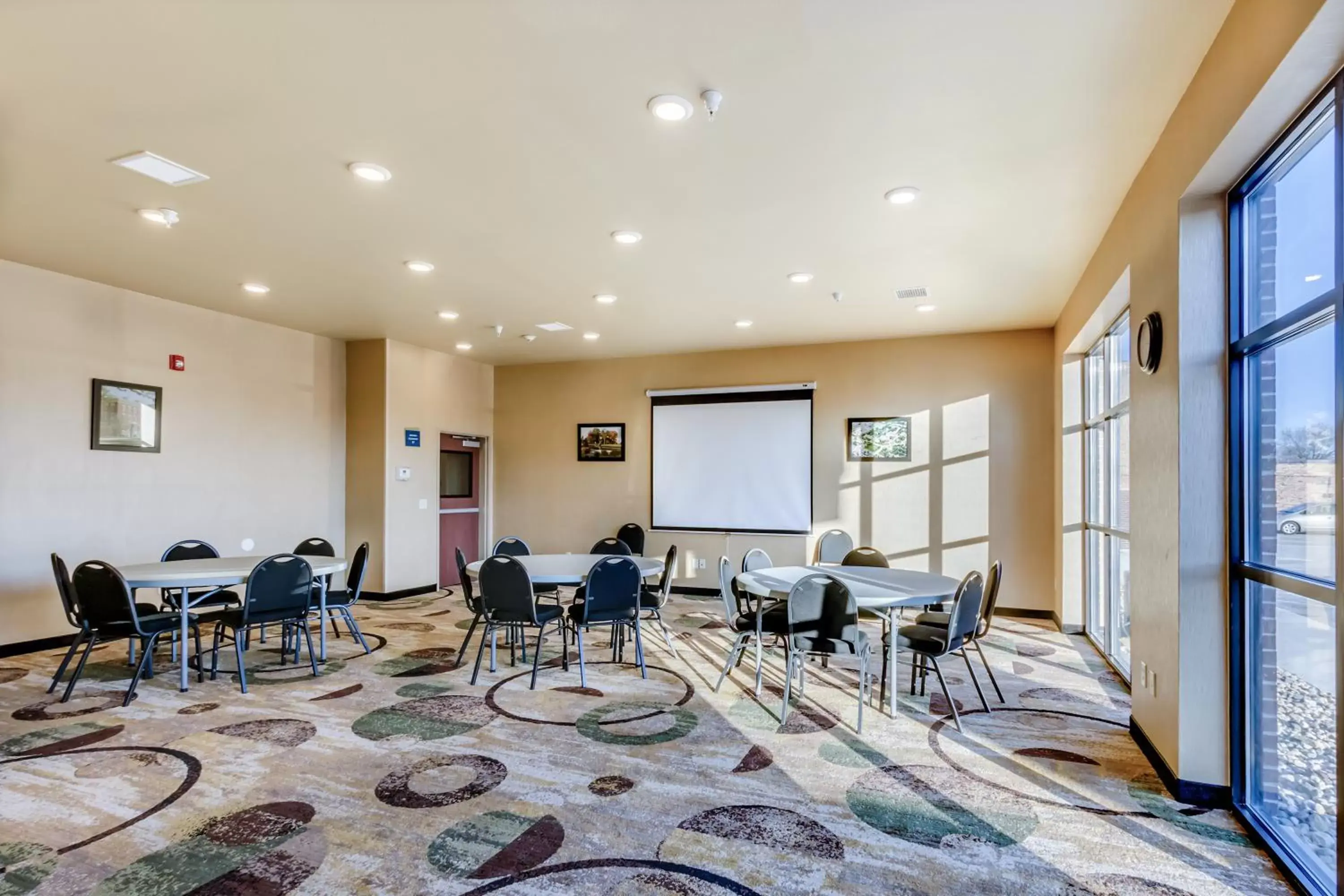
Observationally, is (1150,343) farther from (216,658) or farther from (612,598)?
(216,658)

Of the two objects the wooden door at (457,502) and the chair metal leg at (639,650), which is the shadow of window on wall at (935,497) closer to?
the chair metal leg at (639,650)

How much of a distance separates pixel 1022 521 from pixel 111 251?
857 centimetres

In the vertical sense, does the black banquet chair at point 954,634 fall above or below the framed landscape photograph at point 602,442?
below

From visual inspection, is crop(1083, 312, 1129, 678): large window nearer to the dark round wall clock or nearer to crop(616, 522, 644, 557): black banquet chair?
the dark round wall clock

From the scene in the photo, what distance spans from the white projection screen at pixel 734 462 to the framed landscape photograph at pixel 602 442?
1.65 feet

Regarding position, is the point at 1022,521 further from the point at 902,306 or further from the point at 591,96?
the point at 591,96

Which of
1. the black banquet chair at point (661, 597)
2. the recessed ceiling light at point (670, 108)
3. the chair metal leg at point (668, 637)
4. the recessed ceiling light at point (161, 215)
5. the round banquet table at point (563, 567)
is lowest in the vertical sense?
the chair metal leg at point (668, 637)

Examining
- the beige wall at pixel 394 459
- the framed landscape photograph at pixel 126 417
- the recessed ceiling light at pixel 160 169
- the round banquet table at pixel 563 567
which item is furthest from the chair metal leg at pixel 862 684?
the framed landscape photograph at pixel 126 417

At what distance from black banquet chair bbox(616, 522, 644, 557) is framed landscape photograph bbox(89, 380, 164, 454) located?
16.2ft

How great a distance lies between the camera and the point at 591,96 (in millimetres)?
3105

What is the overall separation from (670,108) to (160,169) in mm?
2821

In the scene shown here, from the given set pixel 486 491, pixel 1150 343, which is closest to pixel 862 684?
pixel 1150 343

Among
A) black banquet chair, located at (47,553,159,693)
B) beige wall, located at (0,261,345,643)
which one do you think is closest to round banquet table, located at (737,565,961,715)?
black banquet chair, located at (47,553,159,693)

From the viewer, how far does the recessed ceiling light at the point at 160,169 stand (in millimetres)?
3707
